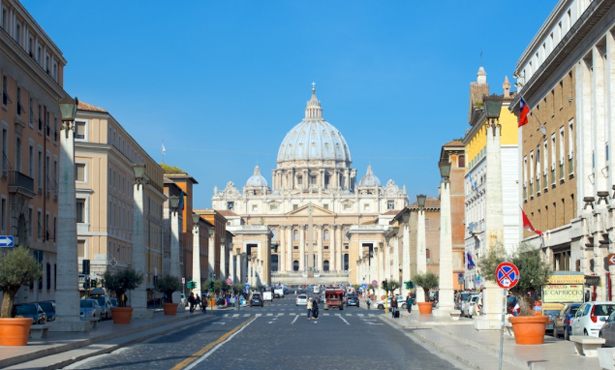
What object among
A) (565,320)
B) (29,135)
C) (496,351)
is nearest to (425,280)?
(29,135)

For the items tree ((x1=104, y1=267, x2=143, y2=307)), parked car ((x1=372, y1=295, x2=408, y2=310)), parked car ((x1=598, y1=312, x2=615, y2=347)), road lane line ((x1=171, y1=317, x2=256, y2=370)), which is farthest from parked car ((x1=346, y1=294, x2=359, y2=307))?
parked car ((x1=598, y1=312, x2=615, y2=347))

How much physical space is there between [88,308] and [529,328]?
25050 mm

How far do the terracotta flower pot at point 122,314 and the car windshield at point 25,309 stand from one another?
6.02 meters

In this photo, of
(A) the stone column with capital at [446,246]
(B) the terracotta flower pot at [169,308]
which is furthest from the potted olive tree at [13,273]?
(B) the terracotta flower pot at [169,308]

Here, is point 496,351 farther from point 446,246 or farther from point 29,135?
point 29,135

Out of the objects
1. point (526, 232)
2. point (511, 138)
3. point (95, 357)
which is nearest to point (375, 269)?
point (511, 138)

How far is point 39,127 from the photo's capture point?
51.9 metres

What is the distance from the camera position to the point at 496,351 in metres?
25.4

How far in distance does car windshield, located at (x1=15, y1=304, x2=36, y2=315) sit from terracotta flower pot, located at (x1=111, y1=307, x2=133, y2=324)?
602cm

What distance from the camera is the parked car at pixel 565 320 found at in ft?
103

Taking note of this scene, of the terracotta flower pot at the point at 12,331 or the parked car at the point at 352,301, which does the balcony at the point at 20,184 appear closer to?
the terracotta flower pot at the point at 12,331

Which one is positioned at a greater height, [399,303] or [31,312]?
[31,312]

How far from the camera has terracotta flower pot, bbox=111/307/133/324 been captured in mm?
44250

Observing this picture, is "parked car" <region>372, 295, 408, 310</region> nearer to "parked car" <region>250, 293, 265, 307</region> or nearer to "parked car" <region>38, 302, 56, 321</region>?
"parked car" <region>250, 293, 265, 307</region>
